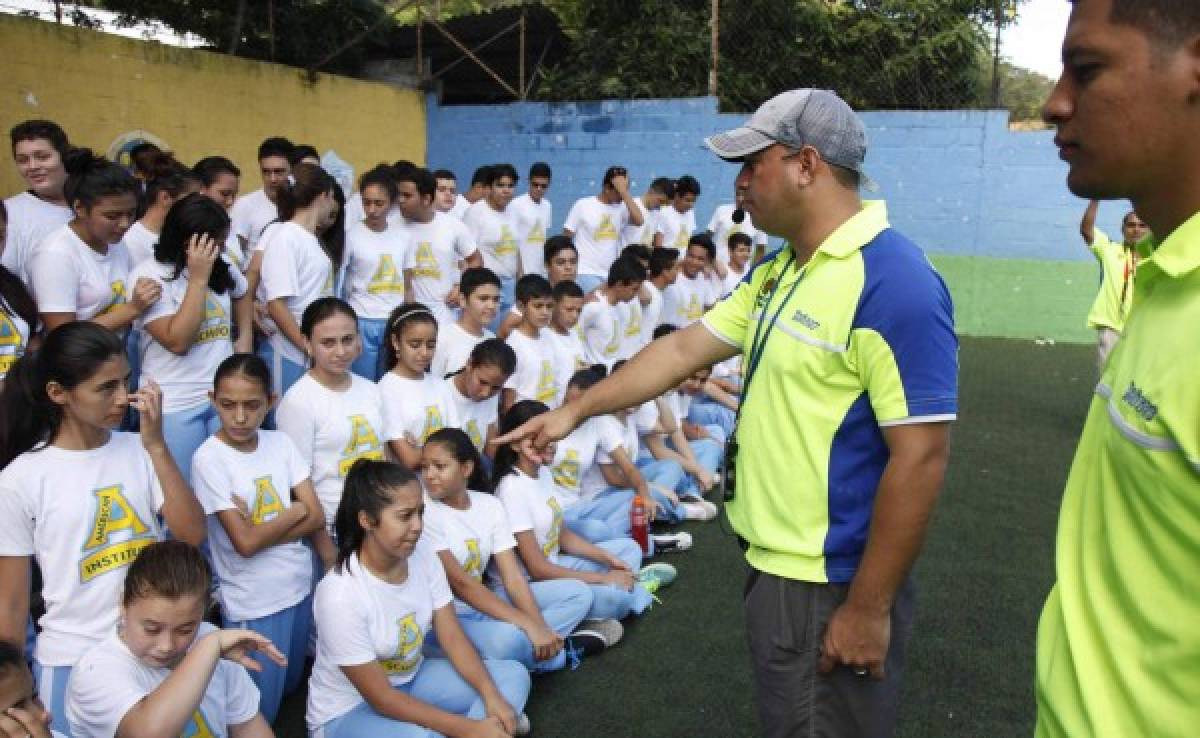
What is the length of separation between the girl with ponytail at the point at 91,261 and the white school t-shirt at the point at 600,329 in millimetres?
3062

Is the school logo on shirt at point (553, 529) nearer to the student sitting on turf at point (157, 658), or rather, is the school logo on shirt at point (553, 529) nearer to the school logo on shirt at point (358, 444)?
the school logo on shirt at point (358, 444)

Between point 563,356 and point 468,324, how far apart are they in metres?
0.61

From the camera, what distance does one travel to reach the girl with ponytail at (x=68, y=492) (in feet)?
7.91

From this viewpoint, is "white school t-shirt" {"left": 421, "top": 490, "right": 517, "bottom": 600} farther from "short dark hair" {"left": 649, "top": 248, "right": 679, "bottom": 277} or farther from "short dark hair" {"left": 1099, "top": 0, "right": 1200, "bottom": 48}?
"short dark hair" {"left": 649, "top": 248, "right": 679, "bottom": 277}

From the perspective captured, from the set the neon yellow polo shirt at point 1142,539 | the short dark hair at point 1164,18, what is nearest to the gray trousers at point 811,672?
the neon yellow polo shirt at point 1142,539

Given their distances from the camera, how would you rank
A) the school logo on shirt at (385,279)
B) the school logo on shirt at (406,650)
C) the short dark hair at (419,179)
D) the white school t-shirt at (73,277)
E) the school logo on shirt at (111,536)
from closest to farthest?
1. the school logo on shirt at (111,536)
2. the school logo on shirt at (406,650)
3. the white school t-shirt at (73,277)
4. the school logo on shirt at (385,279)
5. the short dark hair at (419,179)

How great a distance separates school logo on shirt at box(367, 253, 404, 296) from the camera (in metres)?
5.19

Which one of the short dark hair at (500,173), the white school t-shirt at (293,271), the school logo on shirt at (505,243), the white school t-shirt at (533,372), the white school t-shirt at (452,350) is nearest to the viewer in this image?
the white school t-shirt at (293,271)

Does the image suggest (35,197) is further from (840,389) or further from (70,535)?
(840,389)

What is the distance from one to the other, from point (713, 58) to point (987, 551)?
7455 mm

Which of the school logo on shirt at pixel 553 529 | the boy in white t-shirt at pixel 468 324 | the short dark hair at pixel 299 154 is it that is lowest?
the school logo on shirt at pixel 553 529

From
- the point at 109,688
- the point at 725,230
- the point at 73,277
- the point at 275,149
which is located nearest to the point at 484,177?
the point at 275,149

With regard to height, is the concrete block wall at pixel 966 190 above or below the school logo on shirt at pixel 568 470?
above

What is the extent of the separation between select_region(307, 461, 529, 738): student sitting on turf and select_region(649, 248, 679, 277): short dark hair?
426 cm
